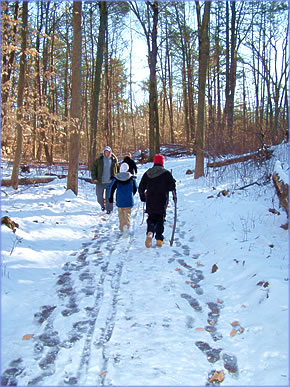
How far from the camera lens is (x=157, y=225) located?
257 inches

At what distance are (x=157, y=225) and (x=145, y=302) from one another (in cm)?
264

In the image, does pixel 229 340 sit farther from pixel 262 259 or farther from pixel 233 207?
pixel 233 207

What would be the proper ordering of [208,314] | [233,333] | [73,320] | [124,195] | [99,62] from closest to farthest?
[233,333]
[73,320]
[208,314]
[124,195]
[99,62]

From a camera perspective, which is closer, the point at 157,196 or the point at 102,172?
the point at 157,196

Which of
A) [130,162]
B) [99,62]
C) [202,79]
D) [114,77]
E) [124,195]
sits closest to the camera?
[124,195]

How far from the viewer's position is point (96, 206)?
10.5m

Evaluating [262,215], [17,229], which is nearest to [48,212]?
[17,229]

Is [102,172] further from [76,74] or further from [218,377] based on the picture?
[218,377]

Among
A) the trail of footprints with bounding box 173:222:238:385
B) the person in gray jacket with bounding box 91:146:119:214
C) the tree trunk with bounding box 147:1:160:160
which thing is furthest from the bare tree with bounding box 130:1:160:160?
the trail of footprints with bounding box 173:222:238:385

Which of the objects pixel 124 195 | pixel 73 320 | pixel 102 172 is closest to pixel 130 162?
pixel 102 172

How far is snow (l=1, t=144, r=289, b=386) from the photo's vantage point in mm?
2824

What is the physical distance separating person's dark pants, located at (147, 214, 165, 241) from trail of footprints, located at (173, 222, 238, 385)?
535 millimetres

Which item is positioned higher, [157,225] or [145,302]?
[157,225]

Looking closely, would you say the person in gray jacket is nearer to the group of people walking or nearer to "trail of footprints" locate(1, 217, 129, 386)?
the group of people walking
